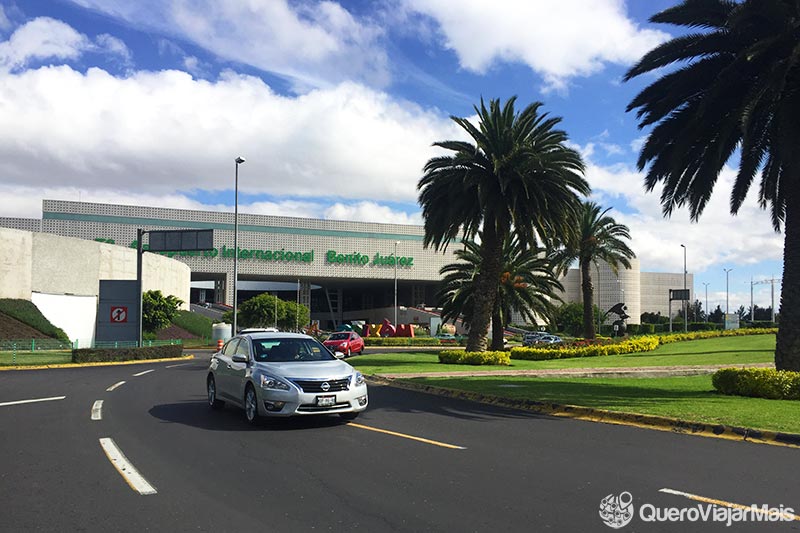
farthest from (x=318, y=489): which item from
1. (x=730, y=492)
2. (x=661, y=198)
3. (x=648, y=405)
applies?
(x=661, y=198)

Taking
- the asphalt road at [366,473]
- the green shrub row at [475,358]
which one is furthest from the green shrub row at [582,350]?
the asphalt road at [366,473]

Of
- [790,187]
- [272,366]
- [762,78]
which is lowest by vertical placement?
[272,366]

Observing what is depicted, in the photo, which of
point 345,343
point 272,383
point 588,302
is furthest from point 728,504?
point 588,302

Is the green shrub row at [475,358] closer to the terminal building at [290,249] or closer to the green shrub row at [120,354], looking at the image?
the green shrub row at [120,354]

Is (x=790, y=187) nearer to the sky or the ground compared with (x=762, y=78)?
nearer to the ground

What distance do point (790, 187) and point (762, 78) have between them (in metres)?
2.78

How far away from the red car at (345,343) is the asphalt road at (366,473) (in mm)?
26359

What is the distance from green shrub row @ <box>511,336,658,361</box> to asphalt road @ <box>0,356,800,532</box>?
915 inches

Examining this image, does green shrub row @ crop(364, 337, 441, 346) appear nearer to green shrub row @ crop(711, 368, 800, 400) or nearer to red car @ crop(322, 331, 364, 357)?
red car @ crop(322, 331, 364, 357)

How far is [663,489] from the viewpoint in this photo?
22.5 ft

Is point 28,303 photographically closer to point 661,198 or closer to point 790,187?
point 661,198

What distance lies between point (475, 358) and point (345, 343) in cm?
1169

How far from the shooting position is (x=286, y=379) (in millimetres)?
10711

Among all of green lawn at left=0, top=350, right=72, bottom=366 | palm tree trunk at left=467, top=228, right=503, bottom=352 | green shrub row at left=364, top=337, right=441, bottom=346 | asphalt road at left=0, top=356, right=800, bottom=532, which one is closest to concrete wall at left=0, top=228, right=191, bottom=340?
green lawn at left=0, top=350, right=72, bottom=366
